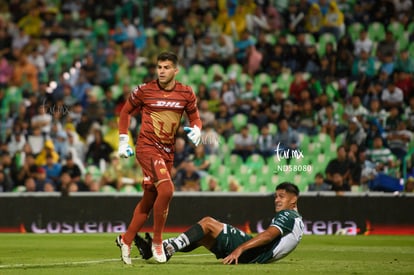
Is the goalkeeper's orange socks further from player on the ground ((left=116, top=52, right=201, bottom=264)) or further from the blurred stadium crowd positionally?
the blurred stadium crowd

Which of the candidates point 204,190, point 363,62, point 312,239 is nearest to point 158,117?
point 312,239

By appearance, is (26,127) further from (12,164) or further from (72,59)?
(72,59)

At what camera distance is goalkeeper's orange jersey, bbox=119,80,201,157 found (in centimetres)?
982

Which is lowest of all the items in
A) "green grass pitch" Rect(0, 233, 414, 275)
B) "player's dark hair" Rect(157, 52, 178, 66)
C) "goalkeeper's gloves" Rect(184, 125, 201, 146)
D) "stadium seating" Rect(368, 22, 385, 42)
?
"green grass pitch" Rect(0, 233, 414, 275)

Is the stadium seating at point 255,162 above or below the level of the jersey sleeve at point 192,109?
below

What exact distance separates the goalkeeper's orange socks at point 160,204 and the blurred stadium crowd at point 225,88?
481 centimetres

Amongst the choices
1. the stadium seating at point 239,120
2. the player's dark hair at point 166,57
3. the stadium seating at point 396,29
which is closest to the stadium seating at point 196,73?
the stadium seating at point 239,120

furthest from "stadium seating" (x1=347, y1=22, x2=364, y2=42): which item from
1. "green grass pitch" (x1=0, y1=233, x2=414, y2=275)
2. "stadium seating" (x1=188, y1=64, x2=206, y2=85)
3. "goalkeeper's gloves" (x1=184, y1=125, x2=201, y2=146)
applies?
"goalkeeper's gloves" (x1=184, y1=125, x2=201, y2=146)

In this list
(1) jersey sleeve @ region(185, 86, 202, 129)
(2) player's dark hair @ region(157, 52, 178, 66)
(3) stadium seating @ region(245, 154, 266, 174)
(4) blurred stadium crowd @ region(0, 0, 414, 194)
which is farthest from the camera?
(4) blurred stadium crowd @ region(0, 0, 414, 194)

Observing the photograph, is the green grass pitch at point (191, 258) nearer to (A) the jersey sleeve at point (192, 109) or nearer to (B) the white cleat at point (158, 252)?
(B) the white cleat at point (158, 252)

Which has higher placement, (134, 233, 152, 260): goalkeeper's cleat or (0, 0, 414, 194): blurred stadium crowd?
(0, 0, 414, 194): blurred stadium crowd

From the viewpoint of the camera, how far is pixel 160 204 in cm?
954

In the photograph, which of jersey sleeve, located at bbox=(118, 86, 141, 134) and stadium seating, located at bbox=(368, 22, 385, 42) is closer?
jersey sleeve, located at bbox=(118, 86, 141, 134)

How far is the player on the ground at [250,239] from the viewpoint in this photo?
9508 millimetres
